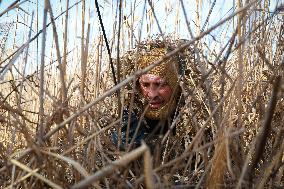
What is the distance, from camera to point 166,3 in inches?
71.3

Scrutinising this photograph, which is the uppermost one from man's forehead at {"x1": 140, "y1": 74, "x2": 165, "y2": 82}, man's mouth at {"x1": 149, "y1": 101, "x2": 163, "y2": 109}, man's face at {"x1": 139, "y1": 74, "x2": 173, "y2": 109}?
man's forehead at {"x1": 140, "y1": 74, "x2": 165, "y2": 82}

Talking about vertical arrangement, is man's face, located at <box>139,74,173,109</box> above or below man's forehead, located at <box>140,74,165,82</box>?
below

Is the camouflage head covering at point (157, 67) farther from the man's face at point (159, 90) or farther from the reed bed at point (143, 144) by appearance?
the reed bed at point (143, 144)

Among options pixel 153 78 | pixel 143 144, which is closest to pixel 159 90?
pixel 153 78

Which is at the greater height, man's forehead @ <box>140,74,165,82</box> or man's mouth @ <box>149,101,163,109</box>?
man's forehead @ <box>140,74,165,82</box>

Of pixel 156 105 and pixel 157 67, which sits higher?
pixel 157 67

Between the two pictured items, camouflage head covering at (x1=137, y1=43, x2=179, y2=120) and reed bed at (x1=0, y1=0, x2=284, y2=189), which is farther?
camouflage head covering at (x1=137, y1=43, x2=179, y2=120)

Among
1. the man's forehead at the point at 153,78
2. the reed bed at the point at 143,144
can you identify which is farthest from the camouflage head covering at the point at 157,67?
the reed bed at the point at 143,144

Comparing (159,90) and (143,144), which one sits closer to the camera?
(143,144)

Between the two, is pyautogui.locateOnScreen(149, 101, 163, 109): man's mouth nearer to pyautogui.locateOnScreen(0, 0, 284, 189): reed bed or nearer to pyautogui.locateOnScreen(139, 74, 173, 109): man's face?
pyautogui.locateOnScreen(139, 74, 173, 109): man's face

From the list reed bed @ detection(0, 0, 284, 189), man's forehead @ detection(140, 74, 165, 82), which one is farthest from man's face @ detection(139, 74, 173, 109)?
reed bed @ detection(0, 0, 284, 189)

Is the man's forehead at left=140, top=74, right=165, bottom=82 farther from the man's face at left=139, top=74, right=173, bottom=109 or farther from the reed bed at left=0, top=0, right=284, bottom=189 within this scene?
the reed bed at left=0, top=0, right=284, bottom=189

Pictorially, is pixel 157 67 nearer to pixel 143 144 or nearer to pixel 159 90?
pixel 159 90

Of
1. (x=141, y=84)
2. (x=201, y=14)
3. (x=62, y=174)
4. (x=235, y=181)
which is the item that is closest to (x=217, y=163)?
(x=235, y=181)
